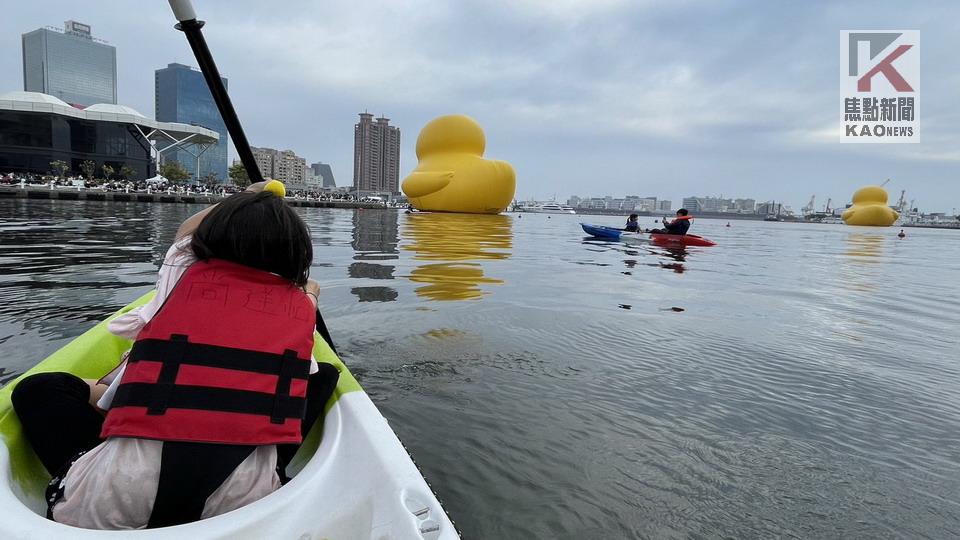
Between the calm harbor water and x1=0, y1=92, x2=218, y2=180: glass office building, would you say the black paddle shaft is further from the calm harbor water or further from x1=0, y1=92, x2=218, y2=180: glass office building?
x1=0, y1=92, x2=218, y2=180: glass office building

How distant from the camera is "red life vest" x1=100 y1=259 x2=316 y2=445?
130 centimetres

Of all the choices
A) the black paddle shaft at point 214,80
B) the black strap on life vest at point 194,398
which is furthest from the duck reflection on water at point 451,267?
the black strap on life vest at point 194,398

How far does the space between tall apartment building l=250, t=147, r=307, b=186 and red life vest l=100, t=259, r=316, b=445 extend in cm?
13169

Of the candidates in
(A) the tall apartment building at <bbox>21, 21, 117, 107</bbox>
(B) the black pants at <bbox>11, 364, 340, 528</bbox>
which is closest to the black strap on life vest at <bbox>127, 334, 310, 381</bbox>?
(B) the black pants at <bbox>11, 364, 340, 528</bbox>

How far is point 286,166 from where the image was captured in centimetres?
14650

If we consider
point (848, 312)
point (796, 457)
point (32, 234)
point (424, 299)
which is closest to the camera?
point (796, 457)

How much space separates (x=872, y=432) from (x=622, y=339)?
→ 1.90 m

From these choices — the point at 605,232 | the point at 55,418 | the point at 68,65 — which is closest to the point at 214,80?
the point at 55,418

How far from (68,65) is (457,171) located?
107964mm

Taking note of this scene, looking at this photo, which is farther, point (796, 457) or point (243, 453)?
point (796, 457)

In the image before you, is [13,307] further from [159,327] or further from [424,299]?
[159,327]

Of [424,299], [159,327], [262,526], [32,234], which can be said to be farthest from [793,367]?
[32,234]

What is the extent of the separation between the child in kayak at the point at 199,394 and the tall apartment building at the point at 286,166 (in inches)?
5177

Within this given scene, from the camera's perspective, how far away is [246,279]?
152 cm
